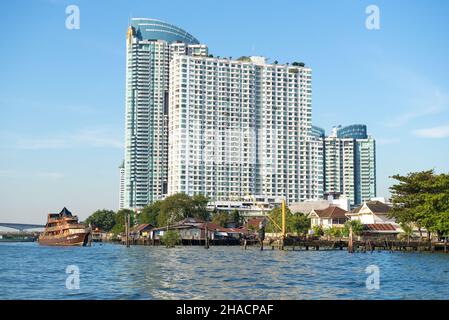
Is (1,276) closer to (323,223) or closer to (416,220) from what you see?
(416,220)

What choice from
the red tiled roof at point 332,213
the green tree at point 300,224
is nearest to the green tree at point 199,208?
the green tree at point 300,224

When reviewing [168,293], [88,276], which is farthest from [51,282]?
[168,293]

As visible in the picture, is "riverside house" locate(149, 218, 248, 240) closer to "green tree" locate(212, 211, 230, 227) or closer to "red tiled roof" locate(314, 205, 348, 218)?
"green tree" locate(212, 211, 230, 227)

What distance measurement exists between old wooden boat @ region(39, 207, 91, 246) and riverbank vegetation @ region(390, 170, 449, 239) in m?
67.8

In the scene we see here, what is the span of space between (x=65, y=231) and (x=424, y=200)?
79.3 metres

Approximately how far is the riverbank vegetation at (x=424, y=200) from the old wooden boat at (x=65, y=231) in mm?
67842

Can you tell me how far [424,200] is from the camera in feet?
314

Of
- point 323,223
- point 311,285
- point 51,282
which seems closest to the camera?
point 311,285

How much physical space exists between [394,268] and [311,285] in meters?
20.9

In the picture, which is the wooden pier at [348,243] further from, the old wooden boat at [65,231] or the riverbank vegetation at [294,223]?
the old wooden boat at [65,231]

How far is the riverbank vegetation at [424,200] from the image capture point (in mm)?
92062
